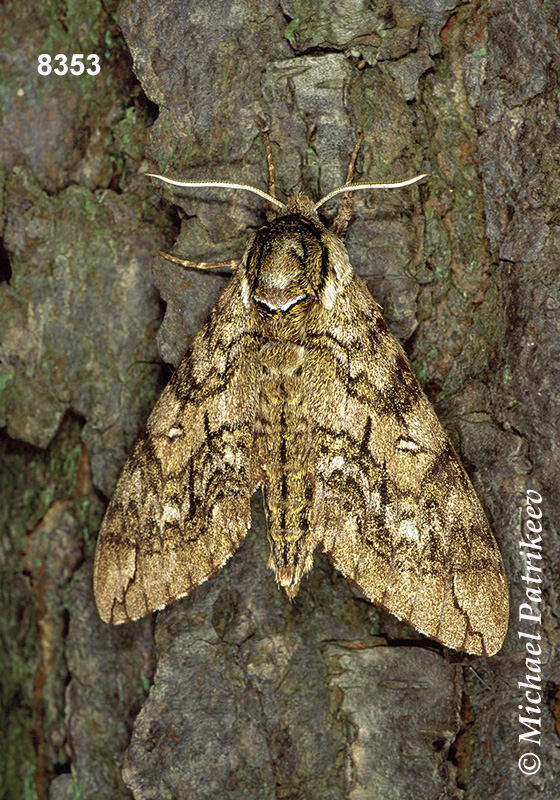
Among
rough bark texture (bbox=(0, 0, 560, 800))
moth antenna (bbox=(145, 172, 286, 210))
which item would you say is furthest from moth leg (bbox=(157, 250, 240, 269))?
moth antenna (bbox=(145, 172, 286, 210))

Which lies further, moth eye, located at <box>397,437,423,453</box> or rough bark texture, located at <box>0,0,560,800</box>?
moth eye, located at <box>397,437,423,453</box>

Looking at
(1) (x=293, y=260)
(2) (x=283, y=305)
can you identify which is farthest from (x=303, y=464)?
(1) (x=293, y=260)

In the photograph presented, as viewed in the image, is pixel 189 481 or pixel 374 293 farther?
pixel 189 481

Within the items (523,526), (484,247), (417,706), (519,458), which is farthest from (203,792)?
(484,247)

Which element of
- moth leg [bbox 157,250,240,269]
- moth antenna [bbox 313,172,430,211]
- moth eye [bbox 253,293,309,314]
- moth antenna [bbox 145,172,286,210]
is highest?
moth antenna [bbox 313,172,430,211]

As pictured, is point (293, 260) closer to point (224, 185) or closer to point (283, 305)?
point (283, 305)

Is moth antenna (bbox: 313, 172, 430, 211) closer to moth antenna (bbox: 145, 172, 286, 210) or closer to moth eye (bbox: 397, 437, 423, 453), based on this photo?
moth antenna (bbox: 145, 172, 286, 210)
